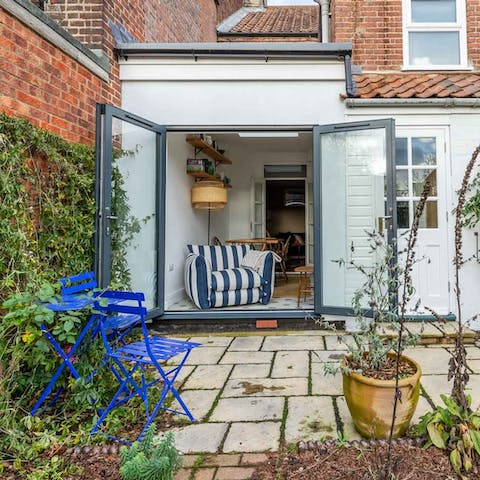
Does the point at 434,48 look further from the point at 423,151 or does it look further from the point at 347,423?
the point at 347,423

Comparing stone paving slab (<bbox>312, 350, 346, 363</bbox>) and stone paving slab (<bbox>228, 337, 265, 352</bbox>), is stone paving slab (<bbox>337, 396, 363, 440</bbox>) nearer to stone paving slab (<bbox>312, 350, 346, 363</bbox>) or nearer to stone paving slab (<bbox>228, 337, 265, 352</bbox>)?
stone paving slab (<bbox>312, 350, 346, 363</bbox>)

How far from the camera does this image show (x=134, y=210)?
412 centimetres

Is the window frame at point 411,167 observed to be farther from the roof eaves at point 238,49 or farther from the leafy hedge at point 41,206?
the leafy hedge at point 41,206

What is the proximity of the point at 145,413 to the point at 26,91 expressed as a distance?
251 cm

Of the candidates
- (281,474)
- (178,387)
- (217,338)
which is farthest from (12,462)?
(217,338)

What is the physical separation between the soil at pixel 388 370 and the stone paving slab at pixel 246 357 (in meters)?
1.41

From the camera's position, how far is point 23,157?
275cm

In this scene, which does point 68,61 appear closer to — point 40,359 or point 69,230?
point 69,230

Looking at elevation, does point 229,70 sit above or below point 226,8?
below

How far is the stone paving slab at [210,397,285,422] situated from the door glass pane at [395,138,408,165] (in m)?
3.20

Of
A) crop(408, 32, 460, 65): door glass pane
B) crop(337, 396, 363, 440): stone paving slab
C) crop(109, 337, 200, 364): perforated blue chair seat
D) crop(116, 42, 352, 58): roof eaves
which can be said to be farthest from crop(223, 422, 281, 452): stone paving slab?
crop(408, 32, 460, 65): door glass pane

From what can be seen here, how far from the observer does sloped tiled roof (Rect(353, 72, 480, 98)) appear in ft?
14.3

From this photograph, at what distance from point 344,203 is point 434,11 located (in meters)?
3.13

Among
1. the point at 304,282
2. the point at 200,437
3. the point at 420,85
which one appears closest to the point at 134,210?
the point at 200,437
